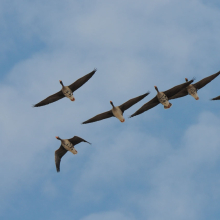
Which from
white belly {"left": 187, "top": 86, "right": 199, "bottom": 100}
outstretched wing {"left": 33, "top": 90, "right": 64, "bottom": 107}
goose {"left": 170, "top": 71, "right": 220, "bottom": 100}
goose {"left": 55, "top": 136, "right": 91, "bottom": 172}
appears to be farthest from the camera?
white belly {"left": 187, "top": 86, "right": 199, "bottom": 100}

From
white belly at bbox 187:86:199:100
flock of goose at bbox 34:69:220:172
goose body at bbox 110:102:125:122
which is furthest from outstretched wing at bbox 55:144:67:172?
white belly at bbox 187:86:199:100

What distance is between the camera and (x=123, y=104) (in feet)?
248

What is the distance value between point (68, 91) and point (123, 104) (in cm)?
869

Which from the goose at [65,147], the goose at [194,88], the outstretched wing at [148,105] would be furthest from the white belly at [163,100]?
the goose at [65,147]

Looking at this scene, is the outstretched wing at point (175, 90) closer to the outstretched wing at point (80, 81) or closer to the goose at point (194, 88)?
the goose at point (194, 88)

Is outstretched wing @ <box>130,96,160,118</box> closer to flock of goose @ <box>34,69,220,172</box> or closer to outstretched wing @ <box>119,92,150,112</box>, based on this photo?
flock of goose @ <box>34,69,220,172</box>

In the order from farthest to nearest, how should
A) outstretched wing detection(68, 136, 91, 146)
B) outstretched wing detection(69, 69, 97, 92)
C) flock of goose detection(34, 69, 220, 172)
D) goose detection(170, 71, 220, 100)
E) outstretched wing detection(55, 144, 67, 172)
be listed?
goose detection(170, 71, 220, 100) → outstretched wing detection(69, 69, 97, 92) → outstretched wing detection(55, 144, 67, 172) → flock of goose detection(34, 69, 220, 172) → outstretched wing detection(68, 136, 91, 146)

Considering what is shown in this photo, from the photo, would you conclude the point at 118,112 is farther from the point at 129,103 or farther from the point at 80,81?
the point at 80,81

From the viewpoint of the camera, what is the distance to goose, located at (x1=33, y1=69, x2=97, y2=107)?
255 ft

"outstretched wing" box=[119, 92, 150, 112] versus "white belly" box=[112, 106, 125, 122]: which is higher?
"outstretched wing" box=[119, 92, 150, 112]

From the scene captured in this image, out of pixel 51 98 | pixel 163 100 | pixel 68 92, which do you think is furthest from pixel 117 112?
pixel 51 98

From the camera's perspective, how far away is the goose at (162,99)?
75.4m

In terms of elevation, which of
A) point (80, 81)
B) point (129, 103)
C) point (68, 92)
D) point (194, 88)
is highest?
point (80, 81)

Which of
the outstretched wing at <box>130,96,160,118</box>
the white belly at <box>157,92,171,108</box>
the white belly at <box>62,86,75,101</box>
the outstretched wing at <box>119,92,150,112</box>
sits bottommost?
the white belly at <box>157,92,171,108</box>
